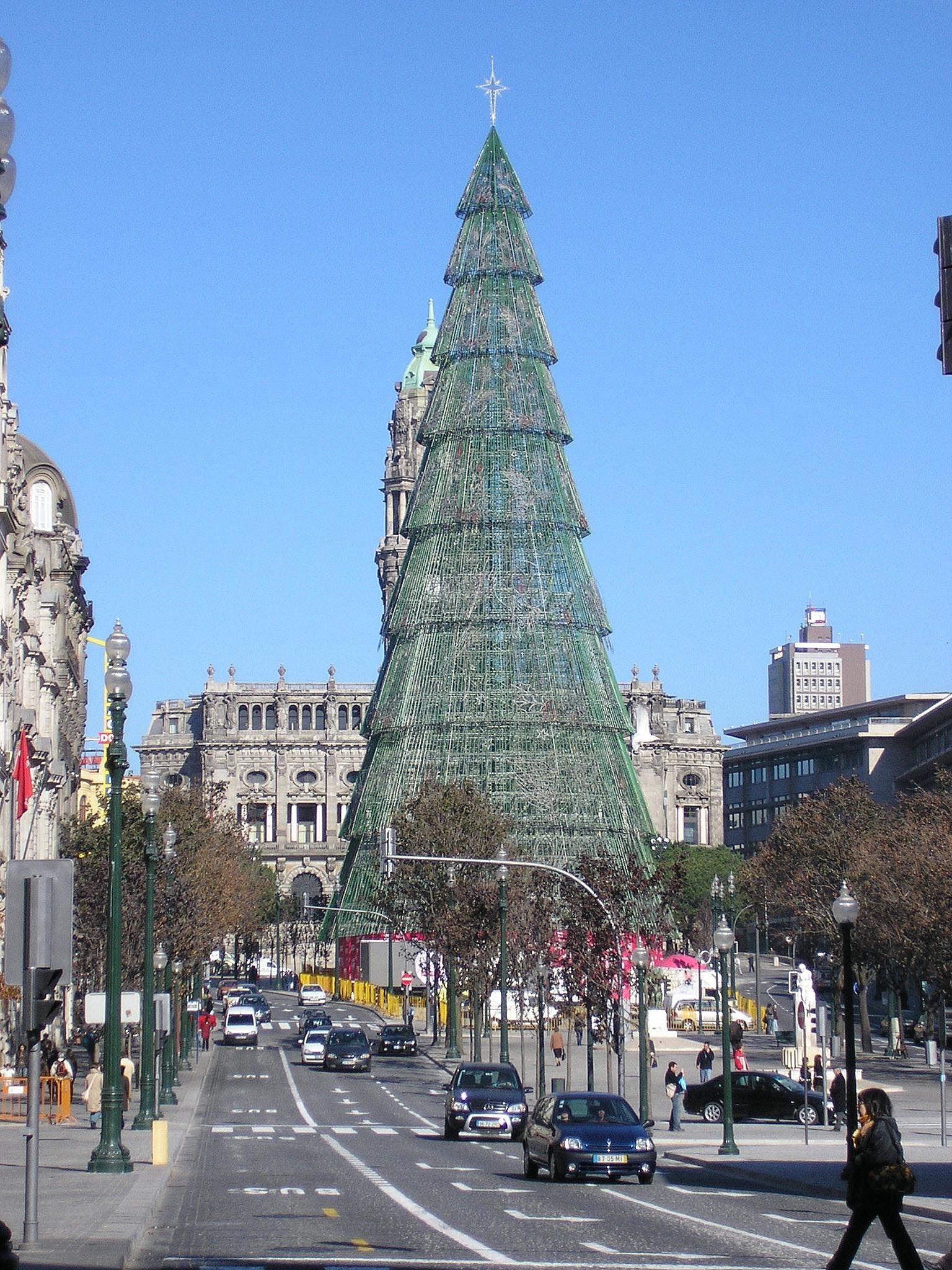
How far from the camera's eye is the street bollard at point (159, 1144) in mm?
30766

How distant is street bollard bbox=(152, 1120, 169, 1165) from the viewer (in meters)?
30.8

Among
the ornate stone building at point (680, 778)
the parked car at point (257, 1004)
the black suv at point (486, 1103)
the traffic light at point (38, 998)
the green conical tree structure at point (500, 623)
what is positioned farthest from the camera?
the ornate stone building at point (680, 778)

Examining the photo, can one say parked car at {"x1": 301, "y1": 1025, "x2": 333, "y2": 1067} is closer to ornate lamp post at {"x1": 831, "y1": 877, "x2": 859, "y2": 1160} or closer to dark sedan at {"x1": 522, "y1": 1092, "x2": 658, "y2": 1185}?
dark sedan at {"x1": 522, "y1": 1092, "x2": 658, "y2": 1185}

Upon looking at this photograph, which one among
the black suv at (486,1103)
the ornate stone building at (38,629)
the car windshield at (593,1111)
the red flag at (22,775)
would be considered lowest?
the black suv at (486,1103)

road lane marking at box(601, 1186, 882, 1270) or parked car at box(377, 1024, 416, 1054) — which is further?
parked car at box(377, 1024, 416, 1054)

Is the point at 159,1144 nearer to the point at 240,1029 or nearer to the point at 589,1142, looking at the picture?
the point at 589,1142

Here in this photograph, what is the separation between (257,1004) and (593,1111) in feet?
213

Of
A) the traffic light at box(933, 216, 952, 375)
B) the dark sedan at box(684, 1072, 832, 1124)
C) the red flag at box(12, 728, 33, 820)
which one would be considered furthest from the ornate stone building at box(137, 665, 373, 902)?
the traffic light at box(933, 216, 952, 375)

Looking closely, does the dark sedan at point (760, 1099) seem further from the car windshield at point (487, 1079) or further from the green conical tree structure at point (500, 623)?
the green conical tree structure at point (500, 623)

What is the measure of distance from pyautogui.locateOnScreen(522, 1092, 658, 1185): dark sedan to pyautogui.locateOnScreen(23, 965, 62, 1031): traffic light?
538 inches

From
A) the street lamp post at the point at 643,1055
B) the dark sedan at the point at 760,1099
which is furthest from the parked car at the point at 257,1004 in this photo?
the street lamp post at the point at 643,1055

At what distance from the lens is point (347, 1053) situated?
66875mm

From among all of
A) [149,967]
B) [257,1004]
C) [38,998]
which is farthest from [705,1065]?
[257,1004]

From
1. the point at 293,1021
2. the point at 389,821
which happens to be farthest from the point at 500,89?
the point at 293,1021
